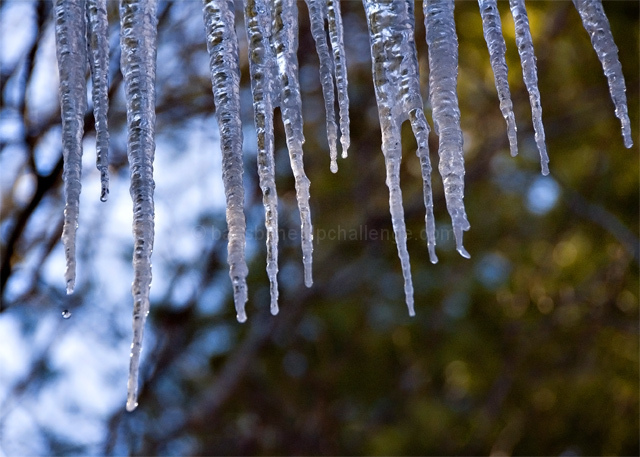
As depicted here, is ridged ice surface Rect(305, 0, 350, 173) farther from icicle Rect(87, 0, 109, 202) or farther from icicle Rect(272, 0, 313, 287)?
icicle Rect(87, 0, 109, 202)

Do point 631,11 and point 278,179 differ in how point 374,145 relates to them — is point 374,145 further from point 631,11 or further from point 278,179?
point 631,11

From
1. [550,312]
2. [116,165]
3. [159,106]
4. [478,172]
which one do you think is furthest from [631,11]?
[116,165]

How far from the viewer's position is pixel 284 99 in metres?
0.65

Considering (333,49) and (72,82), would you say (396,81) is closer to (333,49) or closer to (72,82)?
(333,49)

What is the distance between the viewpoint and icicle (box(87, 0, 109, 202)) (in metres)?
0.68

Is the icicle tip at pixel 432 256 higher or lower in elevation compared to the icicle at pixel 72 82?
lower

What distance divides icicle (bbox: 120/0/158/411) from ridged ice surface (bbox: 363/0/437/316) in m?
0.22

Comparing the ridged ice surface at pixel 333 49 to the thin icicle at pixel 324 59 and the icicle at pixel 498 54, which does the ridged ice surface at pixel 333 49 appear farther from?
the icicle at pixel 498 54

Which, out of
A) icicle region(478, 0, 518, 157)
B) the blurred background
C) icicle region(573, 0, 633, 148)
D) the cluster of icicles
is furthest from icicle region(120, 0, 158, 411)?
the blurred background

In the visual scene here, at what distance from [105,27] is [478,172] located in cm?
239

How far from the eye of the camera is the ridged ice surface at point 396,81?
0.63 m

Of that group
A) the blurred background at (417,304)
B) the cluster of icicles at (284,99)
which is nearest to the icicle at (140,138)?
the cluster of icicles at (284,99)

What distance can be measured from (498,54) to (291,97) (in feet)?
0.68

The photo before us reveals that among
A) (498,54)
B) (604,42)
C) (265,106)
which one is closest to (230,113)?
(265,106)
